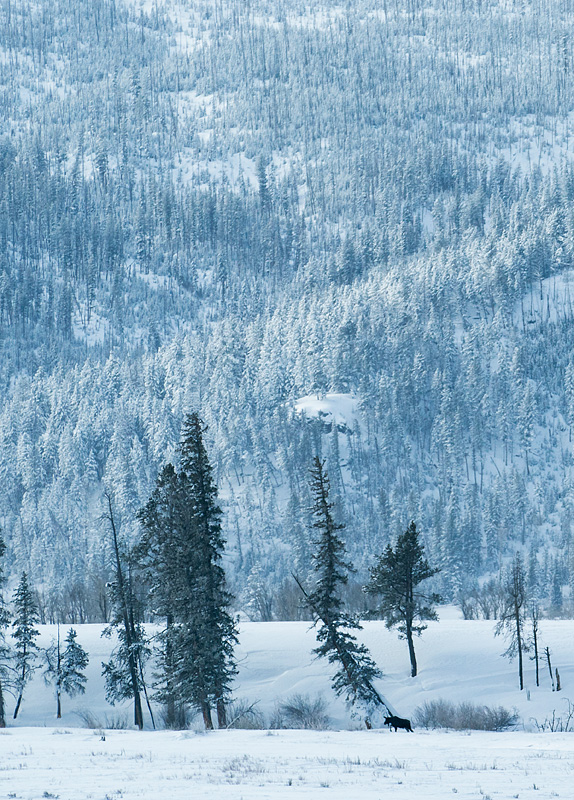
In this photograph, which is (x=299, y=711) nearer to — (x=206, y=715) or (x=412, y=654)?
(x=412, y=654)

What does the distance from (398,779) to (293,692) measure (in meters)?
40.9

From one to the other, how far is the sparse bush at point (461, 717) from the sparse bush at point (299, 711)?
5089mm

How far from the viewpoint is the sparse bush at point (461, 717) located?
42.6 m

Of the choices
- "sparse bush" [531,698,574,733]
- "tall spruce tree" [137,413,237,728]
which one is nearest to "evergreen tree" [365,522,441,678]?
"sparse bush" [531,698,574,733]

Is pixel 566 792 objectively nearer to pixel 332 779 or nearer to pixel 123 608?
pixel 332 779

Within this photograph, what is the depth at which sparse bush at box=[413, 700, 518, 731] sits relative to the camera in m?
42.6

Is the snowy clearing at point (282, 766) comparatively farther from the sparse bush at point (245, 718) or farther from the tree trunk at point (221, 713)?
the tree trunk at point (221, 713)

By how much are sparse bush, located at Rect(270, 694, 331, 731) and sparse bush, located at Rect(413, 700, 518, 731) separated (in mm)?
5089

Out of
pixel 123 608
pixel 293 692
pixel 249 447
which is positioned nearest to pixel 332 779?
pixel 123 608

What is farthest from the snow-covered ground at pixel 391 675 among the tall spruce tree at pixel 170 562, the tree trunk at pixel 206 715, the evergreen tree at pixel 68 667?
the tree trunk at pixel 206 715

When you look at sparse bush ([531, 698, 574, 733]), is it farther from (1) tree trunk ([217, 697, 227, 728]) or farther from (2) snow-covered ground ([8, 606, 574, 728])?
(1) tree trunk ([217, 697, 227, 728])

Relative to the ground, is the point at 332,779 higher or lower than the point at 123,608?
lower

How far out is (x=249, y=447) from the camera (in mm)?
173625

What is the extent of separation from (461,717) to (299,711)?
29.2 ft
